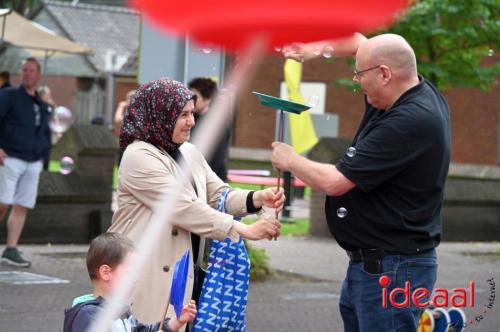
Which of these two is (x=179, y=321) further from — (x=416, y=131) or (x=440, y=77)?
(x=440, y=77)

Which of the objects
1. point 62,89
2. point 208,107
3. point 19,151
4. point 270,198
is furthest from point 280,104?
point 62,89

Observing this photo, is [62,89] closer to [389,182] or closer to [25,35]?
[25,35]

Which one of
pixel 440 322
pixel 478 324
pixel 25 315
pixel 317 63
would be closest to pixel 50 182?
pixel 25 315

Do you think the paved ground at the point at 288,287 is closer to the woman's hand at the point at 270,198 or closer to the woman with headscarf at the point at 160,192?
the woman with headscarf at the point at 160,192

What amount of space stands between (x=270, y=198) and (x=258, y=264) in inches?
233

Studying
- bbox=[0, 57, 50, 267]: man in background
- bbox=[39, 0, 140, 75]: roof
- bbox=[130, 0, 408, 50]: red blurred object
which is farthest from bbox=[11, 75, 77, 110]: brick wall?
bbox=[130, 0, 408, 50]: red blurred object

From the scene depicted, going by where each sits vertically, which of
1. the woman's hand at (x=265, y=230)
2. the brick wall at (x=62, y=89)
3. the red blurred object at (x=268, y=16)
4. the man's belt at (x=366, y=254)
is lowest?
the brick wall at (x=62, y=89)

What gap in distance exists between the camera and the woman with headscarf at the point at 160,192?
4.07 m

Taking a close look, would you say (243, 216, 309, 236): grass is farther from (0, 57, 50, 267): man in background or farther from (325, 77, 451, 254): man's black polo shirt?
(325, 77, 451, 254): man's black polo shirt

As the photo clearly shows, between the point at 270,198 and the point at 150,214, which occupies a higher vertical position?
the point at 270,198

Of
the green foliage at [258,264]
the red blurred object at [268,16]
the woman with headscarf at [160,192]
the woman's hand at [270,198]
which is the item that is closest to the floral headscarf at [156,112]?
the woman with headscarf at [160,192]

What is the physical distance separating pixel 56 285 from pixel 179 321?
19.3 ft

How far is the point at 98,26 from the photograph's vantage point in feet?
178

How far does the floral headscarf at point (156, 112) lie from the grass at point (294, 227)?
35.3 ft
